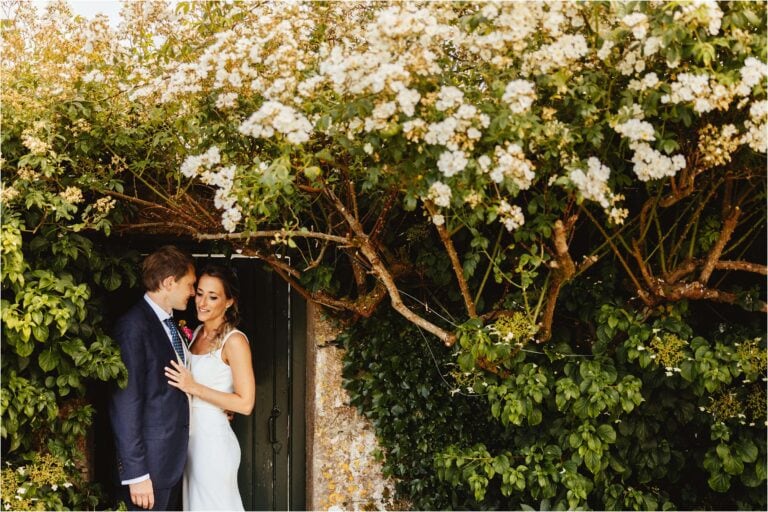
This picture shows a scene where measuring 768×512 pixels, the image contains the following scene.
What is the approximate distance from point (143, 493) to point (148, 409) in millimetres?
490

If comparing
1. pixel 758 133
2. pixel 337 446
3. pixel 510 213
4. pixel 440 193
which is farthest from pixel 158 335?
pixel 758 133

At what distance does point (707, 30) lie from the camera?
3.13 metres

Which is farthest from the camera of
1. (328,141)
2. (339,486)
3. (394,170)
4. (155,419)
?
(339,486)

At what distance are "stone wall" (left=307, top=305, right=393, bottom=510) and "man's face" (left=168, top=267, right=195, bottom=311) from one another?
0.99m

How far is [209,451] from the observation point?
4.42 metres

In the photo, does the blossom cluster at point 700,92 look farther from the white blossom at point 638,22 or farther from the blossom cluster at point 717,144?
the white blossom at point 638,22

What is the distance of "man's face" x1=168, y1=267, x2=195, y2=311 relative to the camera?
4.31 m

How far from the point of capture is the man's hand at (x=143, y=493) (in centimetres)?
402

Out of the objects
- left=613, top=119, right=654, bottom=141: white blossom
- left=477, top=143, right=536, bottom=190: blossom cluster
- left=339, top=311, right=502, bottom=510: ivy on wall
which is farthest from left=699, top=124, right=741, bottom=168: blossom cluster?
left=339, top=311, right=502, bottom=510: ivy on wall

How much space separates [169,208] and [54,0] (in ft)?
4.58

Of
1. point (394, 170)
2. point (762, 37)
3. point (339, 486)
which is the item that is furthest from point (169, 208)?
point (762, 37)

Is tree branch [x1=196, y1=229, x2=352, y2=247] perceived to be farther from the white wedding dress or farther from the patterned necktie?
the white wedding dress

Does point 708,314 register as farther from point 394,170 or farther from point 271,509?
point 271,509

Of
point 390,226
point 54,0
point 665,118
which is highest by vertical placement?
point 54,0
